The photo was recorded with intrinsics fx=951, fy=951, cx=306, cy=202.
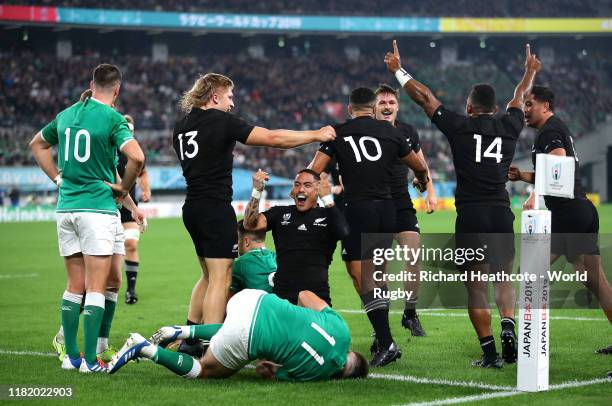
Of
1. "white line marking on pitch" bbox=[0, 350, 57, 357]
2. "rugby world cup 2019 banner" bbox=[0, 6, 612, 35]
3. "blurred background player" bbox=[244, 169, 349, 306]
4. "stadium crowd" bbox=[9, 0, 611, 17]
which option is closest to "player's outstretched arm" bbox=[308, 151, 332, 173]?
A: "blurred background player" bbox=[244, 169, 349, 306]

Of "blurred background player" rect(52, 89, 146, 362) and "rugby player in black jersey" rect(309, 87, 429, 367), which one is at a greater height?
"rugby player in black jersey" rect(309, 87, 429, 367)

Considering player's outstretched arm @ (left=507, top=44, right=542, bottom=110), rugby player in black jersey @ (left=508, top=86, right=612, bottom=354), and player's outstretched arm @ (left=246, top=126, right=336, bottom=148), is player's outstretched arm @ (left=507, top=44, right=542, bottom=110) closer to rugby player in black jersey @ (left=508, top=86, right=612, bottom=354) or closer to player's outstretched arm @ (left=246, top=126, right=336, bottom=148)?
rugby player in black jersey @ (left=508, top=86, right=612, bottom=354)

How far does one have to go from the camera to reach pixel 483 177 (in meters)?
8.32

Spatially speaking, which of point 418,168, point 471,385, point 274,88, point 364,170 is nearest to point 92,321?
point 364,170

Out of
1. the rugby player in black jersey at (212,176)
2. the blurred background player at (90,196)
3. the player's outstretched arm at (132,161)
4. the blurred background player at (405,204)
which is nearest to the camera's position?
the player's outstretched arm at (132,161)

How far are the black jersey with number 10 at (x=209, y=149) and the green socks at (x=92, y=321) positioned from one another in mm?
1228

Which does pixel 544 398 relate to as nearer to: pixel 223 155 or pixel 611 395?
pixel 611 395

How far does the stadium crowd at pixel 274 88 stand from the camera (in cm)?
4734

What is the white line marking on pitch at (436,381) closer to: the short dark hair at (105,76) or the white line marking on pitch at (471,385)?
the white line marking on pitch at (471,385)

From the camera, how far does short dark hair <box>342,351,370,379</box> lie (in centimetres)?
742

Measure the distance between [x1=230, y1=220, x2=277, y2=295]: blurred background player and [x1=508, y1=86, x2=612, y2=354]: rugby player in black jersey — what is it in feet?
7.73

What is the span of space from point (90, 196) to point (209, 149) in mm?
1097

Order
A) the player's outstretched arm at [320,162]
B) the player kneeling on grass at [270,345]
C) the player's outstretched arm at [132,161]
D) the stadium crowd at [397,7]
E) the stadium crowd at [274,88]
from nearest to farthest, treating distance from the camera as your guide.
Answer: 1. the player kneeling on grass at [270,345]
2. the player's outstretched arm at [132,161]
3. the player's outstretched arm at [320,162]
4. the stadium crowd at [274,88]
5. the stadium crowd at [397,7]

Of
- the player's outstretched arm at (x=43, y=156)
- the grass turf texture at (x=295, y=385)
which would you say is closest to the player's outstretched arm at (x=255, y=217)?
the grass turf texture at (x=295, y=385)
